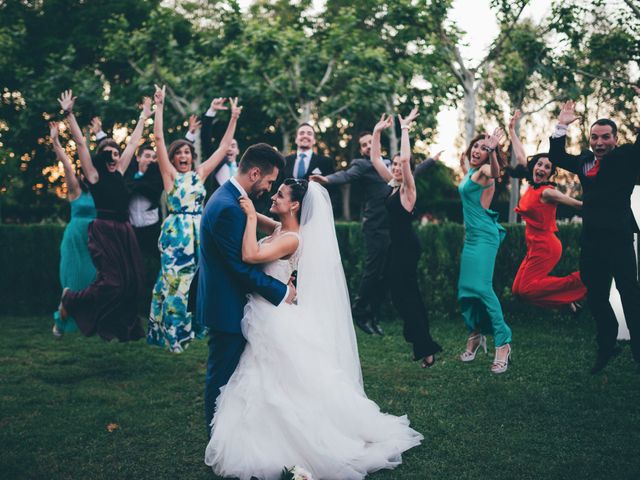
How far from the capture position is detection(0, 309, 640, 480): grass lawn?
4.07 meters

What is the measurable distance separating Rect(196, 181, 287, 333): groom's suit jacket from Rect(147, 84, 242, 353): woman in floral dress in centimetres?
273

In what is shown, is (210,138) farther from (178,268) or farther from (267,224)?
(267,224)

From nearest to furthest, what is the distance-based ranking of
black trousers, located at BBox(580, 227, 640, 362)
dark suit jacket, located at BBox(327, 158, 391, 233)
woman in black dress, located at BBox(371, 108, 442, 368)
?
black trousers, located at BBox(580, 227, 640, 362), woman in black dress, located at BBox(371, 108, 442, 368), dark suit jacket, located at BBox(327, 158, 391, 233)

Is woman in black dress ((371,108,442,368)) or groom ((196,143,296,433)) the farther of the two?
woman in black dress ((371,108,442,368))

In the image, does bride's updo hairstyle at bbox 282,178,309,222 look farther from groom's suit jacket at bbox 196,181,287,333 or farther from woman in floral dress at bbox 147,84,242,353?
woman in floral dress at bbox 147,84,242,353

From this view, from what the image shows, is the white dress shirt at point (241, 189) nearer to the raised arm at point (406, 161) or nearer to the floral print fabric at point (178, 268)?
the raised arm at point (406, 161)

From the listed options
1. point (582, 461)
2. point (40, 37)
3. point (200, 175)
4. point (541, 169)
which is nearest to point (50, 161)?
point (40, 37)

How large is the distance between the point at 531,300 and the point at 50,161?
23.2 meters

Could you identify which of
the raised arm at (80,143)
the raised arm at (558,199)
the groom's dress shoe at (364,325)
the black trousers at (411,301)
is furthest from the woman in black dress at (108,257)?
the raised arm at (558,199)

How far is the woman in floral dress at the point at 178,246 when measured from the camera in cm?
668

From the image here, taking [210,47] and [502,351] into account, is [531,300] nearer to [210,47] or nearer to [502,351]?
[502,351]

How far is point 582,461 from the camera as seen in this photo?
4.03m

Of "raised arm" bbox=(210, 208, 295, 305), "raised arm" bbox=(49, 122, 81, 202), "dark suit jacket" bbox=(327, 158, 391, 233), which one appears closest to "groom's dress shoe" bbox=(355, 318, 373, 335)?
"dark suit jacket" bbox=(327, 158, 391, 233)

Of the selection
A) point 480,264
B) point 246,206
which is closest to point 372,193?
point 480,264
